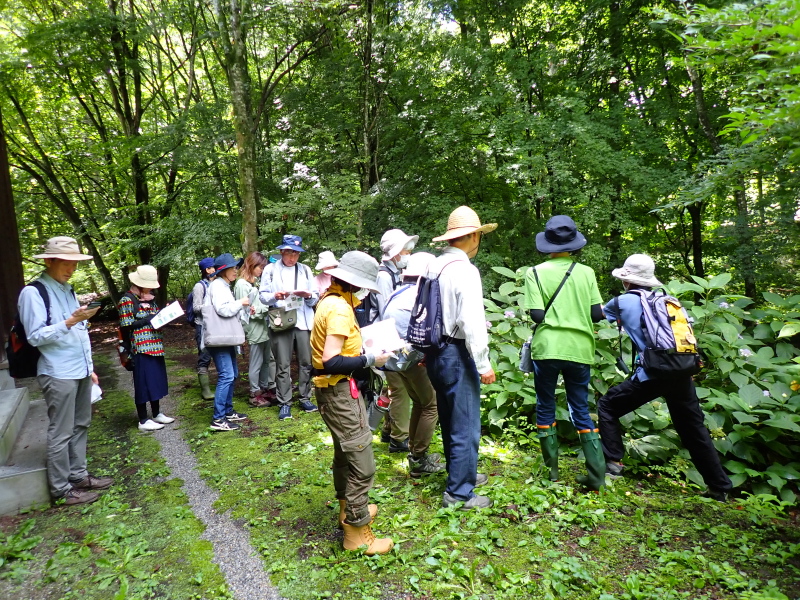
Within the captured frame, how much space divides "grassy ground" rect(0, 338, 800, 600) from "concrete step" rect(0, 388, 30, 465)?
0.85 meters

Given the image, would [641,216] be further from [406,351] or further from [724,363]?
[406,351]

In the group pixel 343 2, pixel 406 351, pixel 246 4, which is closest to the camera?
pixel 406 351

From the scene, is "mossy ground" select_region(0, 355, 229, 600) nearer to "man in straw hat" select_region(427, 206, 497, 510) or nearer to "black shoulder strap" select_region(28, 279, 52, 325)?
"black shoulder strap" select_region(28, 279, 52, 325)

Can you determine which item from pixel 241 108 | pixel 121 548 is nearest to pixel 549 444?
pixel 121 548

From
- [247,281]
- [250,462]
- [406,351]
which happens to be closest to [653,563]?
[406,351]

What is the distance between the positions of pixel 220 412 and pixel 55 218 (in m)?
14.4

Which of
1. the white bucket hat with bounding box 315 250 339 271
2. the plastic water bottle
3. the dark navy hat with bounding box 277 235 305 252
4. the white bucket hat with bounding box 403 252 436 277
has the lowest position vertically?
the plastic water bottle

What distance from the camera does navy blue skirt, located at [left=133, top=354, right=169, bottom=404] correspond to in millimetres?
5078

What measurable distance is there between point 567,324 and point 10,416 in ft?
17.0

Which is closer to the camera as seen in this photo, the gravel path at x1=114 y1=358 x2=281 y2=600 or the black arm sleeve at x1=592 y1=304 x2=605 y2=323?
the gravel path at x1=114 y1=358 x2=281 y2=600

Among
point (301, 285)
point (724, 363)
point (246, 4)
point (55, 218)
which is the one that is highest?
point (246, 4)

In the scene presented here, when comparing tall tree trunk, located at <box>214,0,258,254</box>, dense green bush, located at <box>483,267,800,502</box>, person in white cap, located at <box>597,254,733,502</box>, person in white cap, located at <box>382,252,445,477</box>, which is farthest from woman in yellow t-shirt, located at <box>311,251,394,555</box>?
tall tree trunk, located at <box>214,0,258,254</box>

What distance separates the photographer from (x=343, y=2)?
9164 millimetres

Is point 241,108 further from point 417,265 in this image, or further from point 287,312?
point 417,265
